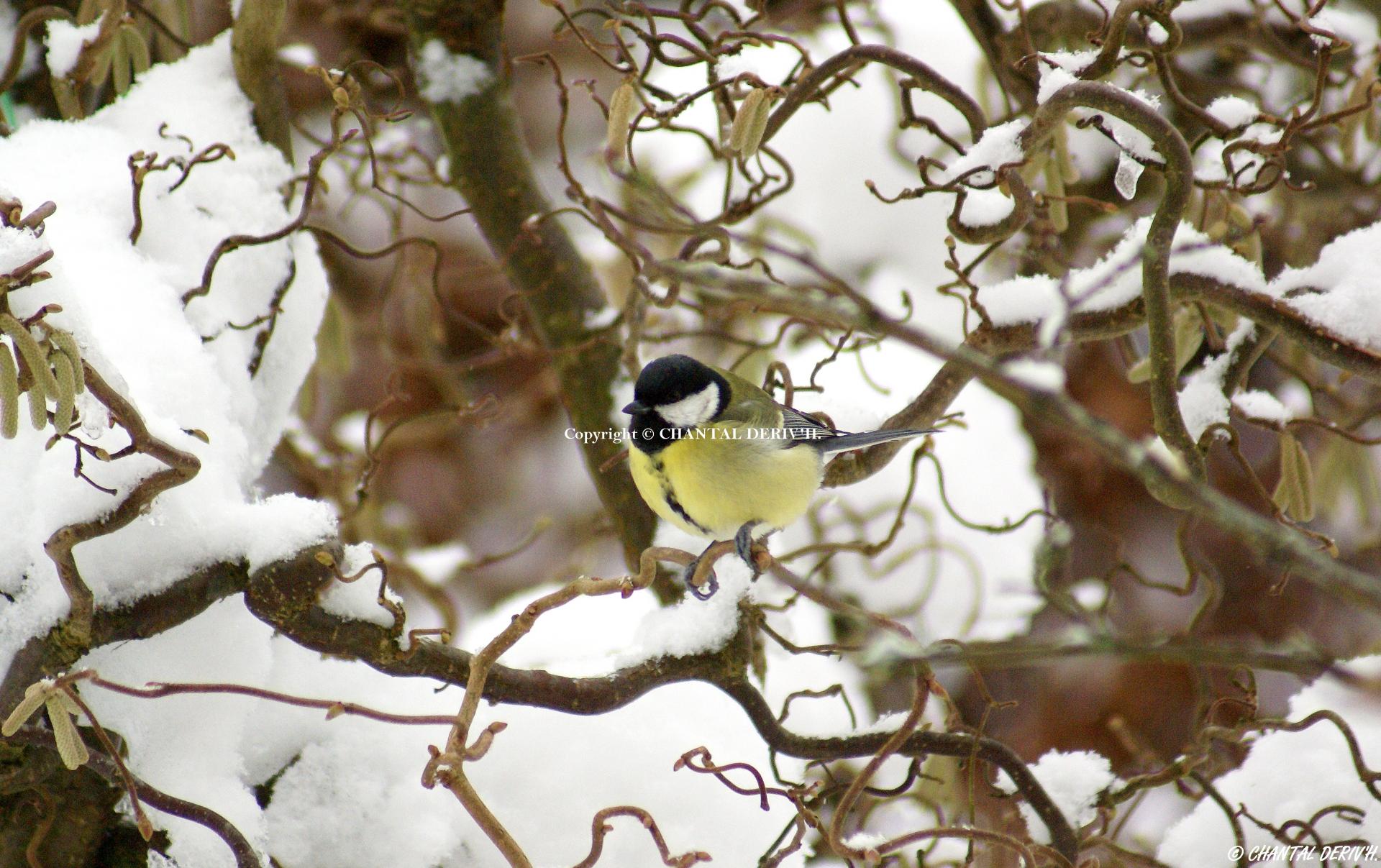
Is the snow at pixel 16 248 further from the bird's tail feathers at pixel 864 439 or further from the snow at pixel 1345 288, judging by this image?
the snow at pixel 1345 288

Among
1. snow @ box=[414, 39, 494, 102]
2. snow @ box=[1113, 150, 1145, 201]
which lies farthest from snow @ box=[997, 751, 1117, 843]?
snow @ box=[414, 39, 494, 102]

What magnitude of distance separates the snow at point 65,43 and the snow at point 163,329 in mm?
81

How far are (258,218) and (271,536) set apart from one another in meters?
0.62

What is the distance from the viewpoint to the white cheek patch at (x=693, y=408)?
1.78 meters

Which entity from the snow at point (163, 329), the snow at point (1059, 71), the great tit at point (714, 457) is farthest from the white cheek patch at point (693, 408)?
the snow at point (1059, 71)

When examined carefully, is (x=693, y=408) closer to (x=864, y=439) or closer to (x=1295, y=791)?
(x=864, y=439)

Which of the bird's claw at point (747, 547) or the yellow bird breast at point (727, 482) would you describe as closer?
the bird's claw at point (747, 547)

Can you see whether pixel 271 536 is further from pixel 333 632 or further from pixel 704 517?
pixel 704 517

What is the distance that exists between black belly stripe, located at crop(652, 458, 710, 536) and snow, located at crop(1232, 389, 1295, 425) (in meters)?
0.86

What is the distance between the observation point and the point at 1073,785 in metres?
1.63

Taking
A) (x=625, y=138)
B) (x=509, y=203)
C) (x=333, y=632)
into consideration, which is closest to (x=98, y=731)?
(x=333, y=632)

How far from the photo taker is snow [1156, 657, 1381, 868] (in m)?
1.55

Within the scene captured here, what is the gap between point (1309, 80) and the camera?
7.80 ft

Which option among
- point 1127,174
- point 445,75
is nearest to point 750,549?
point 1127,174
